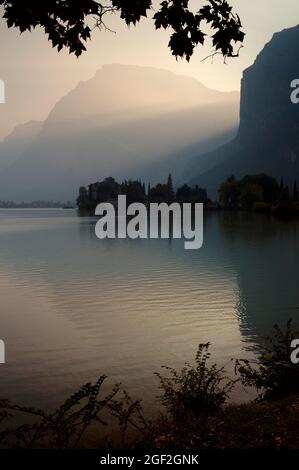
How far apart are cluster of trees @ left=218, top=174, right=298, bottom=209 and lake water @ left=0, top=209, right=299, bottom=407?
115m

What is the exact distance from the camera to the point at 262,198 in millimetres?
173250

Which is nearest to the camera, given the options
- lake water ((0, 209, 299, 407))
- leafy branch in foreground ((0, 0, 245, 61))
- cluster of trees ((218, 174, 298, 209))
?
leafy branch in foreground ((0, 0, 245, 61))

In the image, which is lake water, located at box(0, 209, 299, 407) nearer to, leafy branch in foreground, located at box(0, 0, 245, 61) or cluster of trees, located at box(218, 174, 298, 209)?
leafy branch in foreground, located at box(0, 0, 245, 61)

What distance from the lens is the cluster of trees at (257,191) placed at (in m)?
161

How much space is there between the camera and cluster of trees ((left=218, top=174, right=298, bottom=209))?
161 metres

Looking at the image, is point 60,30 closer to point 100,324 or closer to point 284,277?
point 100,324

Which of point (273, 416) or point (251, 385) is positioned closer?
point (273, 416)

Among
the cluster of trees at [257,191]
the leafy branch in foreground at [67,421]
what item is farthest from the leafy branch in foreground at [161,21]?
the cluster of trees at [257,191]

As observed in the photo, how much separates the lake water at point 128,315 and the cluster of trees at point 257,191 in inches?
4527

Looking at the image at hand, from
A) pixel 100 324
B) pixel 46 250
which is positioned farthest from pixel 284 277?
pixel 46 250

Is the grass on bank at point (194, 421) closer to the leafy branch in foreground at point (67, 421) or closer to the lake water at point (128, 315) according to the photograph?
the leafy branch in foreground at point (67, 421)

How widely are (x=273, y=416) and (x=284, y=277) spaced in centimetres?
2786

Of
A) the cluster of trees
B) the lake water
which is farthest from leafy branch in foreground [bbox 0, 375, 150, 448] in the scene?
the cluster of trees

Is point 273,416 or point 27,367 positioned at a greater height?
point 273,416
